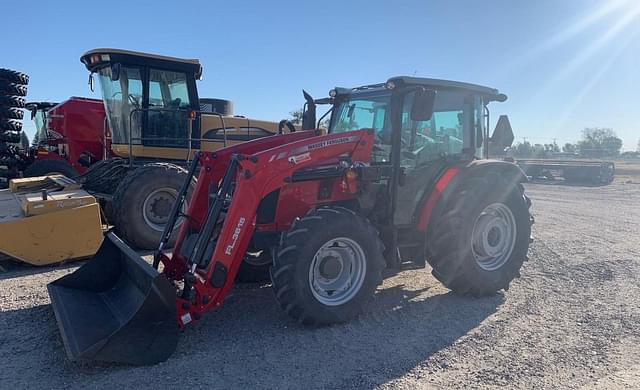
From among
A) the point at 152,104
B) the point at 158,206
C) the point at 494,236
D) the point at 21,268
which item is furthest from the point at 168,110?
the point at 494,236

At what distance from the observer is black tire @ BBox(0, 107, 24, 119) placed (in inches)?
428

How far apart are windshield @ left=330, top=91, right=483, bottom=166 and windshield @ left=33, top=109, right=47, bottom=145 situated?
10.5m

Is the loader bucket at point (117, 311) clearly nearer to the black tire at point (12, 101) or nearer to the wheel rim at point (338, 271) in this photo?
the wheel rim at point (338, 271)

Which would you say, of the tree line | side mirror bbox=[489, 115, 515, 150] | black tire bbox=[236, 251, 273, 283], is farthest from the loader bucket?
the tree line

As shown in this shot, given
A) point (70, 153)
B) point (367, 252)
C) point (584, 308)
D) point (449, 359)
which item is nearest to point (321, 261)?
point (367, 252)

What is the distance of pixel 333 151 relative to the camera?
4578mm

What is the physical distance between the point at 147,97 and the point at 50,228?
108 inches

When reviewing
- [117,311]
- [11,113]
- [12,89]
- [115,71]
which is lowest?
[117,311]

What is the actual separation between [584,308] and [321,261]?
2831 millimetres

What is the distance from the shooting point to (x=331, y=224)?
413cm

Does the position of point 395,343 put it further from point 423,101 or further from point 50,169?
point 50,169

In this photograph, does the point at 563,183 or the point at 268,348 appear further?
the point at 563,183

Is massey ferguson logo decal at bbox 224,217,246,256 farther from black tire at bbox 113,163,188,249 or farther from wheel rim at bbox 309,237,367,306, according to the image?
black tire at bbox 113,163,188,249

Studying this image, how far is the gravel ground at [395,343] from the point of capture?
341 centimetres
